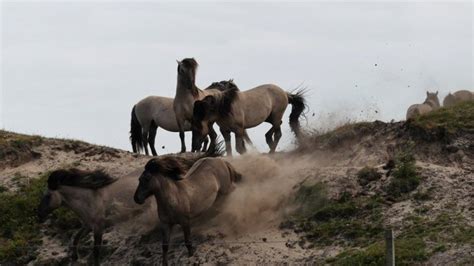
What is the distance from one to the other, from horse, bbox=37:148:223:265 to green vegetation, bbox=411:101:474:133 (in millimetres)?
5487

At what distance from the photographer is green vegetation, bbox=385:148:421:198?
1962cm

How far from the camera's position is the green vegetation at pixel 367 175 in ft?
66.7

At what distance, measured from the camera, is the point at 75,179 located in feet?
65.3

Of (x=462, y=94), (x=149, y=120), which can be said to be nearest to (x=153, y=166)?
(x=149, y=120)

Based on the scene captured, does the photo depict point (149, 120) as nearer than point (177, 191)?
No

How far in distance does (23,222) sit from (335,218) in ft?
23.8

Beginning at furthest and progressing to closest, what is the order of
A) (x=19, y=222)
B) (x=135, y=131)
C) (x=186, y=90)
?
(x=135, y=131), (x=186, y=90), (x=19, y=222)

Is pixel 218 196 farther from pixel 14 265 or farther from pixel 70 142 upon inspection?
pixel 70 142

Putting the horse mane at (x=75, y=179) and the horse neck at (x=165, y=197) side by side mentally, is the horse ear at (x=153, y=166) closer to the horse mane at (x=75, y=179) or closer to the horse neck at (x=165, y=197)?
the horse neck at (x=165, y=197)

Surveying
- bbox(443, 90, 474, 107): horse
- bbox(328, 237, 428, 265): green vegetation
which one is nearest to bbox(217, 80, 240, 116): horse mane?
bbox(328, 237, 428, 265): green vegetation

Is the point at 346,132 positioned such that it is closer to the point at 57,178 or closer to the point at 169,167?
the point at 169,167

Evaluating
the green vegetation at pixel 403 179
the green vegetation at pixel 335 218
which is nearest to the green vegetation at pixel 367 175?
the green vegetation at pixel 403 179

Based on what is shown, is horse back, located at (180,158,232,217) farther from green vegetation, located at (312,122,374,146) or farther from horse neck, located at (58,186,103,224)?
green vegetation, located at (312,122,374,146)

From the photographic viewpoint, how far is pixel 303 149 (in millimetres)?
23891
